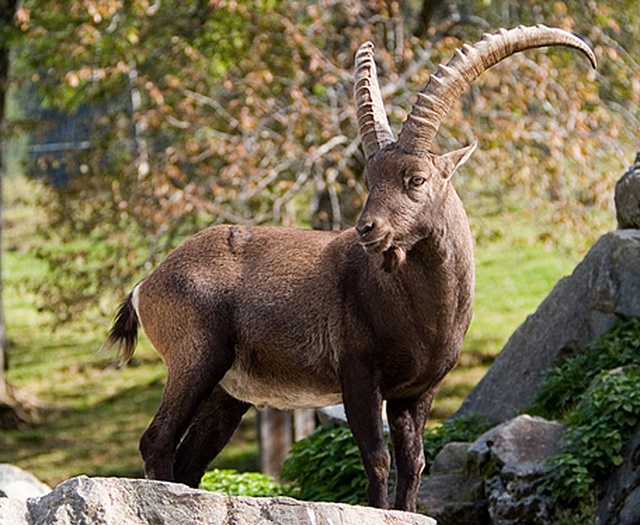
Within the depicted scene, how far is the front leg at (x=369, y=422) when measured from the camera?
18.5 feet

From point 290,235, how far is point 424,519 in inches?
87.0

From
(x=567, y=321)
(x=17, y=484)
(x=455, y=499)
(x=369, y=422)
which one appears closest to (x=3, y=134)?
(x=17, y=484)

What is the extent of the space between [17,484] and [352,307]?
4.09 m

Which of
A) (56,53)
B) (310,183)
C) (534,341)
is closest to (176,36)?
(56,53)

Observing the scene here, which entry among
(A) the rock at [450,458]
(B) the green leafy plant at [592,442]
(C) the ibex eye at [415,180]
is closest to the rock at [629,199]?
(B) the green leafy plant at [592,442]

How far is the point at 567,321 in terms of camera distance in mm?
8344

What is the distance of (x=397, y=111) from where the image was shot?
456 inches

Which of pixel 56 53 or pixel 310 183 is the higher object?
pixel 56 53

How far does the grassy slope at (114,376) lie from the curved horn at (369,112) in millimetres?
7036

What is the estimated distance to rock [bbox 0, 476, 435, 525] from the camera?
14.1ft

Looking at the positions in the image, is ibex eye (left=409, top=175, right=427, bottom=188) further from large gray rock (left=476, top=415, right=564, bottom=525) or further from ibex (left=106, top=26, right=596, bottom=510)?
large gray rock (left=476, top=415, right=564, bottom=525)

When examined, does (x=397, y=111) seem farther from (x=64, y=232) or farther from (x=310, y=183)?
(x=64, y=232)

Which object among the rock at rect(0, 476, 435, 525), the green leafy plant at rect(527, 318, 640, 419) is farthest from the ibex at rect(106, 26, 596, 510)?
the green leafy plant at rect(527, 318, 640, 419)

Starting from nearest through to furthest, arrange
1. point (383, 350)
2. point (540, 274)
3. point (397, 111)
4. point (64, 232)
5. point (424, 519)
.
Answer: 1. point (424, 519)
2. point (383, 350)
3. point (397, 111)
4. point (64, 232)
5. point (540, 274)
